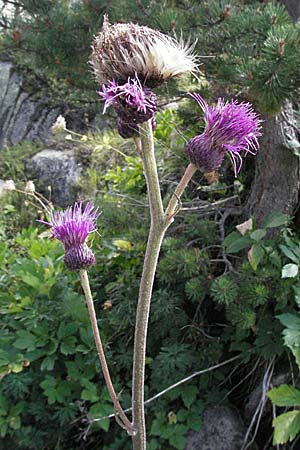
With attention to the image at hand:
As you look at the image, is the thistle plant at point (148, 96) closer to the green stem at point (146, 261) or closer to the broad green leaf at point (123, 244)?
the green stem at point (146, 261)

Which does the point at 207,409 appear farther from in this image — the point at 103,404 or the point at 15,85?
the point at 15,85

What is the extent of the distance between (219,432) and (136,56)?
1.74 meters

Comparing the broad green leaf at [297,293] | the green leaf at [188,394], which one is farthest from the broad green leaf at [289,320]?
the green leaf at [188,394]

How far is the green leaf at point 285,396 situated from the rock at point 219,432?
15.9 inches

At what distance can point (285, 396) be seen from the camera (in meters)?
2.02

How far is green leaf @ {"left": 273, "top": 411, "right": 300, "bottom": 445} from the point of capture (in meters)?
1.98

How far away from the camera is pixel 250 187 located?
2779 mm

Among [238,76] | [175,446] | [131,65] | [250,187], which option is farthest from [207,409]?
[131,65]

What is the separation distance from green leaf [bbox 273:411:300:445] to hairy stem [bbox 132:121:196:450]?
79 cm

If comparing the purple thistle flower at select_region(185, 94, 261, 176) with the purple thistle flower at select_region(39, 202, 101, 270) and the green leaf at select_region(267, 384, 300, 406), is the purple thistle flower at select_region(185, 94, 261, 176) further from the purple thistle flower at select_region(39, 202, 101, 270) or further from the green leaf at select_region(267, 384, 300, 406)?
the green leaf at select_region(267, 384, 300, 406)

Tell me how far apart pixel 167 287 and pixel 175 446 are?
629mm

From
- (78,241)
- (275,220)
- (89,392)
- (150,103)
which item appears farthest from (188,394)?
(150,103)

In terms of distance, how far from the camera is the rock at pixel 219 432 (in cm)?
233

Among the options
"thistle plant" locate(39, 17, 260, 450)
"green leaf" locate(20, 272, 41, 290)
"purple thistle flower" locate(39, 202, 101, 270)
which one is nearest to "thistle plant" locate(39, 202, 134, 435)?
"purple thistle flower" locate(39, 202, 101, 270)
